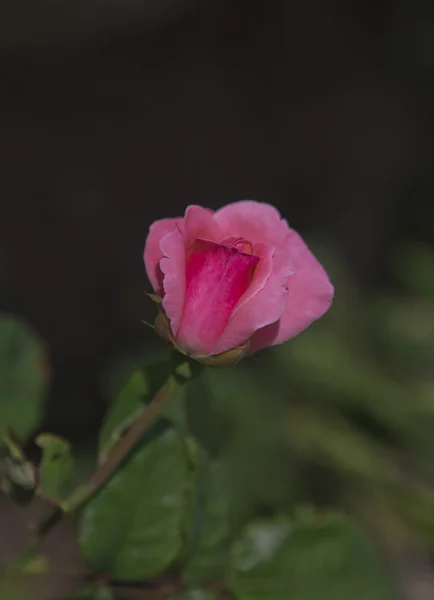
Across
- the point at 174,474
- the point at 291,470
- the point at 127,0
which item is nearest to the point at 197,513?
the point at 174,474

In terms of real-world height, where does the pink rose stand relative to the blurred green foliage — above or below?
above

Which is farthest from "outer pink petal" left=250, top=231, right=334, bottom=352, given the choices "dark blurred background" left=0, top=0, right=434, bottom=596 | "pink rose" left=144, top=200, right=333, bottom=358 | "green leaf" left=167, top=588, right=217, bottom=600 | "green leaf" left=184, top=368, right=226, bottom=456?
"dark blurred background" left=0, top=0, right=434, bottom=596

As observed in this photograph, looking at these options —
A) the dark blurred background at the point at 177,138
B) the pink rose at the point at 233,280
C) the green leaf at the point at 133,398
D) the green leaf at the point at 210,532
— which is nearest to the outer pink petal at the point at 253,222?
the pink rose at the point at 233,280

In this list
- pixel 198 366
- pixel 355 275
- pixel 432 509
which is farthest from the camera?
pixel 355 275

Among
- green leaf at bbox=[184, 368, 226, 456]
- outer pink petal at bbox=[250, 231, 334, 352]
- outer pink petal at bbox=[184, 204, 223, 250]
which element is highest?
outer pink petal at bbox=[184, 204, 223, 250]

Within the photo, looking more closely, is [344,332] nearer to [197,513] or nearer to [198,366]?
[197,513]

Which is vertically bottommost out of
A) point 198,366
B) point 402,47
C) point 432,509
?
point 432,509

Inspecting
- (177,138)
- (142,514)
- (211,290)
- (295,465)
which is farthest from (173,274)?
(177,138)

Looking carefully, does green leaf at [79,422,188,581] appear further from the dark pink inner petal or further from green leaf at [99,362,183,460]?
the dark pink inner petal
